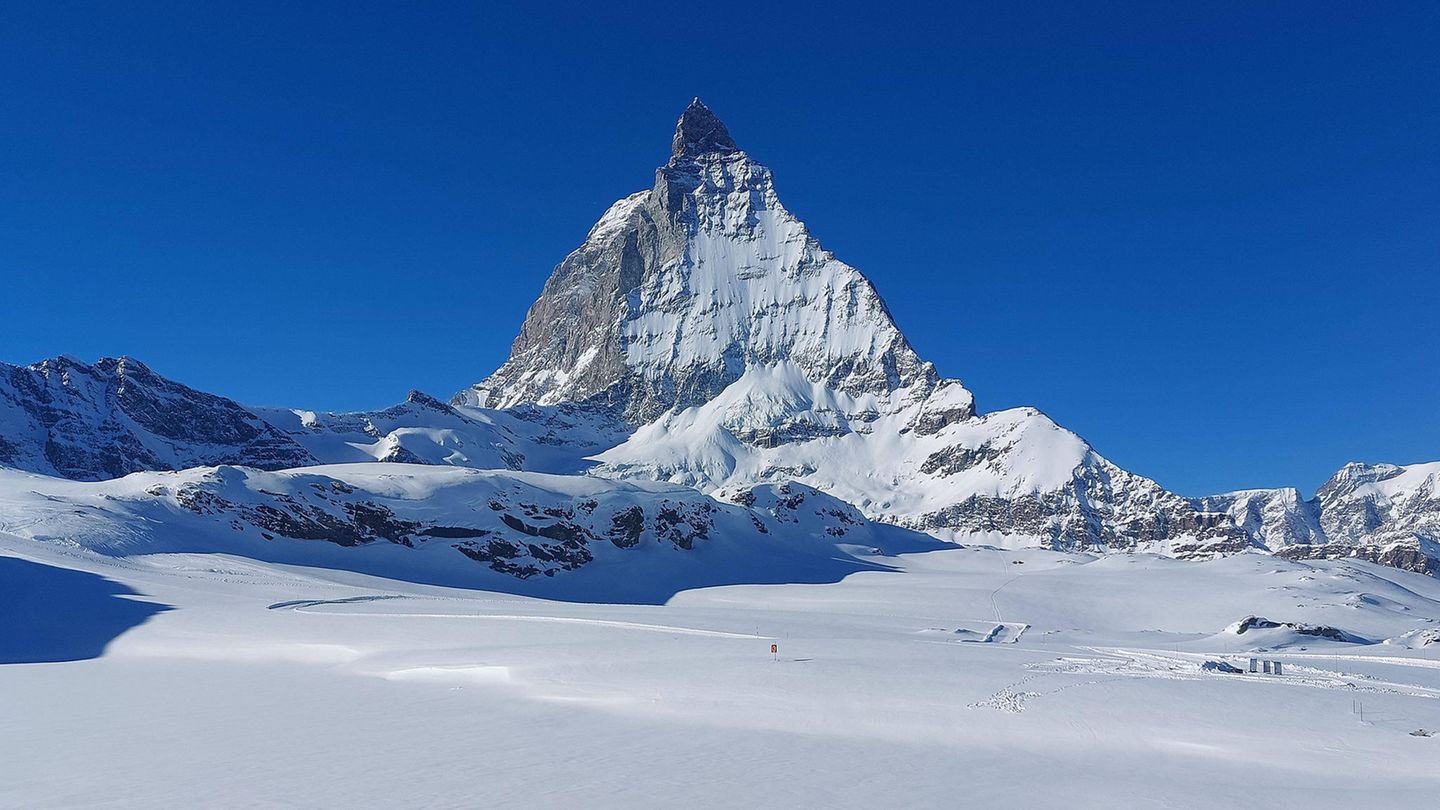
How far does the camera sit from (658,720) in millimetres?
22328

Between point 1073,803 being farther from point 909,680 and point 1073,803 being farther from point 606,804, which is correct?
point 909,680

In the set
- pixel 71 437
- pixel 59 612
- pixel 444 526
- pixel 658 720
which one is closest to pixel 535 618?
pixel 59 612

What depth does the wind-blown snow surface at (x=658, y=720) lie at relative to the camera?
1592 cm

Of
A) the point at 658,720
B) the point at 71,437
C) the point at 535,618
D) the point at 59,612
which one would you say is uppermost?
the point at 71,437

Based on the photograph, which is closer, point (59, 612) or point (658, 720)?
point (658, 720)

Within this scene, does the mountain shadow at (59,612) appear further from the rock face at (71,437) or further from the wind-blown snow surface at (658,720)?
the rock face at (71,437)

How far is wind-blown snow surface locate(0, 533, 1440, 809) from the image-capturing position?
15922mm

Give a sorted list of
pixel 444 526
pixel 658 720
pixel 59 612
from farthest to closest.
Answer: pixel 444 526 → pixel 59 612 → pixel 658 720

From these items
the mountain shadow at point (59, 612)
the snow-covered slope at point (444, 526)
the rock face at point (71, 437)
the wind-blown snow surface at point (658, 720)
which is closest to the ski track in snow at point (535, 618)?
the wind-blown snow surface at point (658, 720)

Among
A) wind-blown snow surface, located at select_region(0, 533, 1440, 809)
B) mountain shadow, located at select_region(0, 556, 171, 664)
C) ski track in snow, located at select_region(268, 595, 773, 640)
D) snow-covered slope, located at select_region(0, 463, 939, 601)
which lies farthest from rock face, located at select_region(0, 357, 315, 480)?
wind-blown snow surface, located at select_region(0, 533, 1440, 809)

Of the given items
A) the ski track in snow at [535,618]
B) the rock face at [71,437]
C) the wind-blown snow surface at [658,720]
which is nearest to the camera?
the wind-blown snow surface at [658,720]

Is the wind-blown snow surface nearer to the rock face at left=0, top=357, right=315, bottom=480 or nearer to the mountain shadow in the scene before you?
the mountain shadow

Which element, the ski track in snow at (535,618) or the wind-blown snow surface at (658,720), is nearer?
the wind-blown snow surface at (658,720)

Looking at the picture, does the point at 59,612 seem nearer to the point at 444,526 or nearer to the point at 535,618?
the point at 535,618
